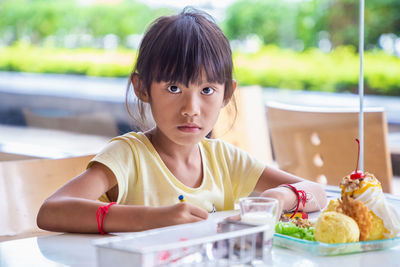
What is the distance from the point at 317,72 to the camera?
15.3ft

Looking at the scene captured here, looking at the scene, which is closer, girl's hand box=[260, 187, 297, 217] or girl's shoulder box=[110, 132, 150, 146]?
girl's hand box=[260, 187, 297, 217]

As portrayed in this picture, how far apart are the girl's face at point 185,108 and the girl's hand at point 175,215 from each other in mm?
258

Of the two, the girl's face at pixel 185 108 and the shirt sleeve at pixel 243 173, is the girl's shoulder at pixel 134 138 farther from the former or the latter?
the shirt sleeve at pixel 243 173

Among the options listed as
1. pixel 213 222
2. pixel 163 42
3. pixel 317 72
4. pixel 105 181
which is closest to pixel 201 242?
pixel 213 222

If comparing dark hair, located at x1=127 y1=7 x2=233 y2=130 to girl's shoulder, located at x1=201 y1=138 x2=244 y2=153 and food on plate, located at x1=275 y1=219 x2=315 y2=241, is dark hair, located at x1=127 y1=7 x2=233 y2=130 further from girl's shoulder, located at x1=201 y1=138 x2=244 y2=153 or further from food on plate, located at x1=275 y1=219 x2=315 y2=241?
food on plate, located at x1=275 y1=219 x2=315 y2=241

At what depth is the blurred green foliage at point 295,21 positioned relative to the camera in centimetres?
448

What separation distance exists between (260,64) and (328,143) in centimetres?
298

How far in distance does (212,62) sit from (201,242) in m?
0.61

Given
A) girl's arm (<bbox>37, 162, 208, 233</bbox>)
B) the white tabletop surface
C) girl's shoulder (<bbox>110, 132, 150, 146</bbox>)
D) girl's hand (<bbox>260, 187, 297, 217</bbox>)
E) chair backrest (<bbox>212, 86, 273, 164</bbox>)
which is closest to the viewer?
the white tabletop surface

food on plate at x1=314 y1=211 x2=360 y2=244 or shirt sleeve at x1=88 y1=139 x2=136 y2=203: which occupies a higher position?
shirt sleeve at x1=88 y1=139 x2=136 y2=203

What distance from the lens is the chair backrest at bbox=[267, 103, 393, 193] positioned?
189 cm

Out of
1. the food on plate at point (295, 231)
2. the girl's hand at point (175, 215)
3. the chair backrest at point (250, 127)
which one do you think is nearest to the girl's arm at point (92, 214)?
the girl's hand at point (175, 215)

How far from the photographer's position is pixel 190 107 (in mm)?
1211

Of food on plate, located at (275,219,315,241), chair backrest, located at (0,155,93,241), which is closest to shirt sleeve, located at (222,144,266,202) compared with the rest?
chair backrest, located at (0,155,93,241)
